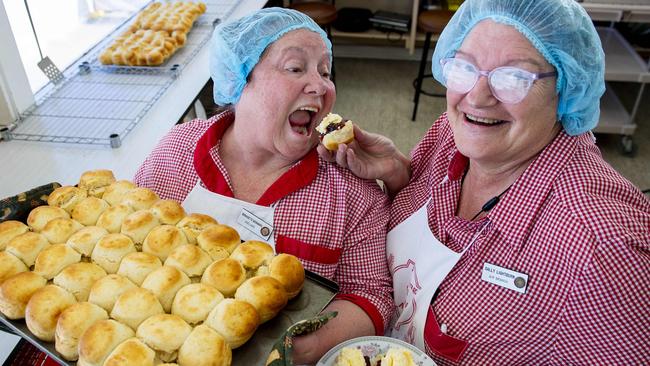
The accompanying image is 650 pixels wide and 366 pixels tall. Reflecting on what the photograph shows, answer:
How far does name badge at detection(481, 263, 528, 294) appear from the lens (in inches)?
55.7

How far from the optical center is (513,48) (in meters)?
1.34

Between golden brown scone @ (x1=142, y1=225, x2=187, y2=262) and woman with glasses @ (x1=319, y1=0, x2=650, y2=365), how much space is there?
2.37 ft

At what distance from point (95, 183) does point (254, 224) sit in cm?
49

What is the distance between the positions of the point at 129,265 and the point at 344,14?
185 inches

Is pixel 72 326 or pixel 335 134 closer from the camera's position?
pixel 72 326

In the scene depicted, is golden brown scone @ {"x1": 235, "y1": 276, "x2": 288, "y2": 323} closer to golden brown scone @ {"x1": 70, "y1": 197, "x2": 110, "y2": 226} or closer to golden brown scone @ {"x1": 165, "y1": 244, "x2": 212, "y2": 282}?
golden brown scone @ {"x1": 165, "y1": 244, "x2": 212, "y2": 282}

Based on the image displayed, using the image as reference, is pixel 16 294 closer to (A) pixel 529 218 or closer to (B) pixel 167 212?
(B) pixel 167 212

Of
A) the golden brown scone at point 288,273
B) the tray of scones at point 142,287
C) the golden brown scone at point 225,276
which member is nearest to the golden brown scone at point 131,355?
the tray of scones at point 142,287

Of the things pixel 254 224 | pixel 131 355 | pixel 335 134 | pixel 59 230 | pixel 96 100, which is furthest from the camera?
pixel 96 100

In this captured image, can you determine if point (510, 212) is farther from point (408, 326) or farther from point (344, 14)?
point (344, 14)

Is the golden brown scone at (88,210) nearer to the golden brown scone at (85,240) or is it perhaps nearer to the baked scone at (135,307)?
the golden brown scone at (85,240)

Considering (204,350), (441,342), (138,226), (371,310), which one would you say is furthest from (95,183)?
(441,342)

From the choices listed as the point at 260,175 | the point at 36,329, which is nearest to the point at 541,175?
the point at 260,175

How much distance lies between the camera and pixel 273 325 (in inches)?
50.3
